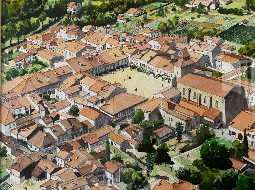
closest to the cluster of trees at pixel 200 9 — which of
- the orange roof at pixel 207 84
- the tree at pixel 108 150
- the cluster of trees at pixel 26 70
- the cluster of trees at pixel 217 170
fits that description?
the cluster of trees at pixel 26 70

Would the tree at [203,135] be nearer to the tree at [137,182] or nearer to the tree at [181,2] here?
the tree at [137,182]

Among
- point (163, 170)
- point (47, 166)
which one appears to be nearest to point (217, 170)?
point (163, 170)

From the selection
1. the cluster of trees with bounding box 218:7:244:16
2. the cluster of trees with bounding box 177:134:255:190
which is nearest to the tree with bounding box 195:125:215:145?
the cluster of trees with bounding box 177:134:255:190

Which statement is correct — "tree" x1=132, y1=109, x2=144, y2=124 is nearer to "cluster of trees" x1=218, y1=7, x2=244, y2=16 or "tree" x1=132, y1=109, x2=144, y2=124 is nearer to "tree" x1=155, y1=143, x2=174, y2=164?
"tree" x1=155, y1=143, x2=174, y2=164

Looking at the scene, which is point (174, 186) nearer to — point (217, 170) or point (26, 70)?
point (217, 170)

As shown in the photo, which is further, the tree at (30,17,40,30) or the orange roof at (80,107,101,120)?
the tree at (30,17,40,30)

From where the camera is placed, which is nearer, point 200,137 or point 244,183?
point 244,183

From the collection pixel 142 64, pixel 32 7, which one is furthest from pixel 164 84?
pixel 32 7
